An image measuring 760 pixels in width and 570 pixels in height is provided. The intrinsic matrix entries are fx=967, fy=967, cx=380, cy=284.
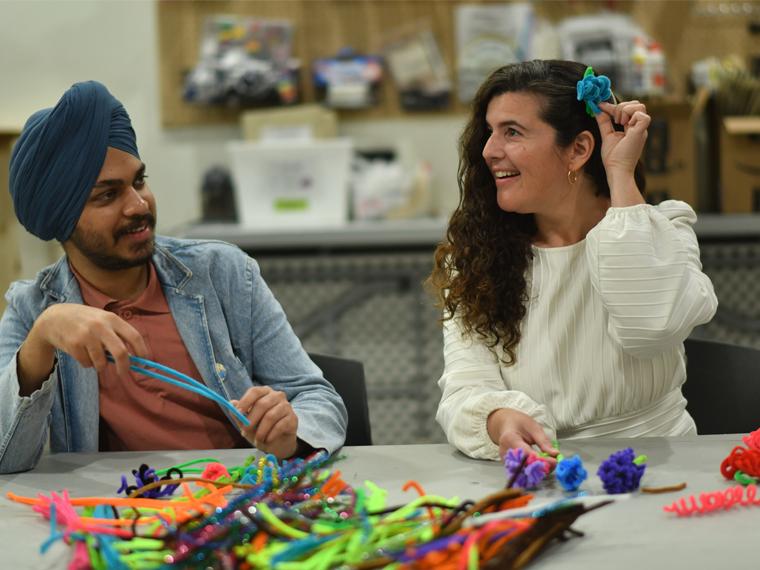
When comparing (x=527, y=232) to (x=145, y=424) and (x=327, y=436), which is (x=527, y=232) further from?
(x=145, y=424)

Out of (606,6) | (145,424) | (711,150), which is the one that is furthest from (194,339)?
(606,6)

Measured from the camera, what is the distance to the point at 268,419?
4.46ft

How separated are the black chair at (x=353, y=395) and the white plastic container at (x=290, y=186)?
1735mm

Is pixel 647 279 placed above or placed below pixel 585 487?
above

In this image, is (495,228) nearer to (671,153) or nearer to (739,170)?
(671,153)

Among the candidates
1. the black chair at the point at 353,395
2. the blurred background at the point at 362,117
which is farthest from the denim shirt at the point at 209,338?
the blurred background at the point at 362,117

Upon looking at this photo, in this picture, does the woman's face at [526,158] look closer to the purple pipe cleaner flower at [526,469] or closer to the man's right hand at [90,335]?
the purple pipe cleaner flower at [526,469]

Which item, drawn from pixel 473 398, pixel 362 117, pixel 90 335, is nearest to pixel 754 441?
pixel 473 398

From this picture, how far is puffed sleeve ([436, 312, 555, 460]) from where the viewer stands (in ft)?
4.65

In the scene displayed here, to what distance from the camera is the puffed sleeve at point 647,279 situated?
1502 millimetres

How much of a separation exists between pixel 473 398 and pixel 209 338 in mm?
482

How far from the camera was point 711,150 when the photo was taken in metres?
3.45

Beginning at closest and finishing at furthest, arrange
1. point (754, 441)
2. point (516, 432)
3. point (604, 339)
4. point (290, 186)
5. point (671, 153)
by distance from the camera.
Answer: point (754, 441)
point (516, 432)
point (604, 339)
point (671, 153)
point (290, 186)

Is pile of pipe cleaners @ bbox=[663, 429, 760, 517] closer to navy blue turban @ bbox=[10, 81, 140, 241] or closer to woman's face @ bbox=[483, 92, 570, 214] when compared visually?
woman's face @ bbox=[483, 92, 570, 214]
